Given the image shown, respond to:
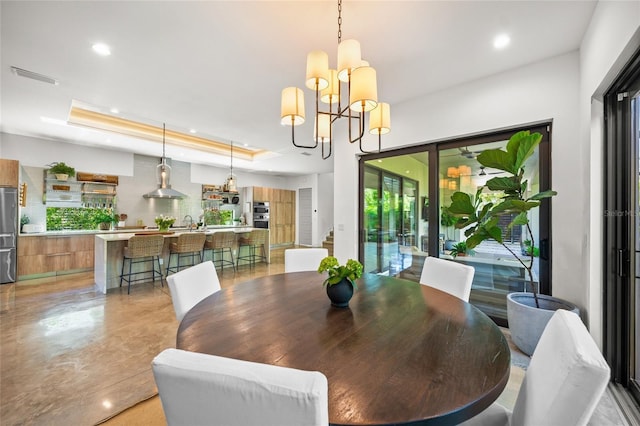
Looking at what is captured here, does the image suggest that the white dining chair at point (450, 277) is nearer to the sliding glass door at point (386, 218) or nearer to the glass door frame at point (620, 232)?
the glass door frame at point (620, 232)

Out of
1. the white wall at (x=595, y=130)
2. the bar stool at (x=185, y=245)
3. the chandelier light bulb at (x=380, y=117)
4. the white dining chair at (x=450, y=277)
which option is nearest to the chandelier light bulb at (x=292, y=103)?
the chandelier light bulb at (x=380, y=117)

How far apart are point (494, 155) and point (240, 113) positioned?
127 inches

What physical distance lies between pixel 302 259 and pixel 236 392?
2039 millimetres

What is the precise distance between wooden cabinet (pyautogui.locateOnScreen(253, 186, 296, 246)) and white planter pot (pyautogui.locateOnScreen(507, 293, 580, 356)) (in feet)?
25.0

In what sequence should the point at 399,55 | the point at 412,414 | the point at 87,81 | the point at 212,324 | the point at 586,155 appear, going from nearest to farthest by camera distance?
the point at 412,414
the point at 212,324
the point at 586,155
the point at 399,55
the point at 87,81

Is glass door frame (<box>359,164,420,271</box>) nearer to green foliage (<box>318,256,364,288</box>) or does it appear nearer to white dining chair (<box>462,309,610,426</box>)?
green foliage (<box>318,256,364,288</box>)

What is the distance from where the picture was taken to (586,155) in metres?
2.13

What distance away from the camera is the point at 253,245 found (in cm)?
641

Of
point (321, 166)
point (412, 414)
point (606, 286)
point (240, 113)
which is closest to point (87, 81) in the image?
point (240, 113)

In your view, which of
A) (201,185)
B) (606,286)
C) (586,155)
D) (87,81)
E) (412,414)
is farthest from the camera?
(201,185)

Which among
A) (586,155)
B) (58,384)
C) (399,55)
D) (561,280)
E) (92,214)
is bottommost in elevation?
(58,384)

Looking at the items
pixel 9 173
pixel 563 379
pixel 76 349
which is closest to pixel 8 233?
pixel 9 173

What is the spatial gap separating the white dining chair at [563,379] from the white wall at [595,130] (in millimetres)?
1565

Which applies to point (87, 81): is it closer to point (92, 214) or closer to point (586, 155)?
point (92, 214)
